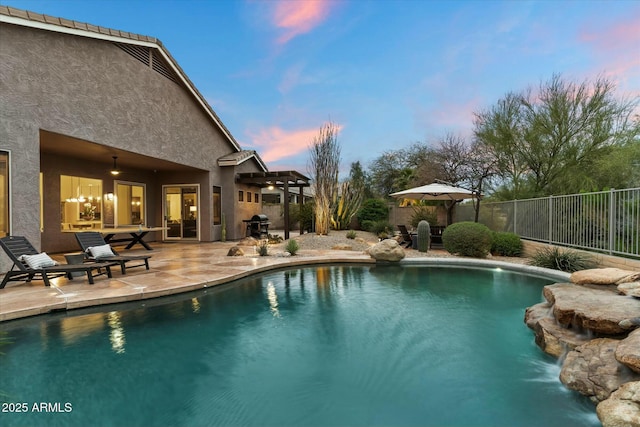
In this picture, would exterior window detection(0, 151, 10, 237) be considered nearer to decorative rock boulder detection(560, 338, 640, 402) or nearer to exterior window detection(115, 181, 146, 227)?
exterior window detection(115, 181, 146, 227)

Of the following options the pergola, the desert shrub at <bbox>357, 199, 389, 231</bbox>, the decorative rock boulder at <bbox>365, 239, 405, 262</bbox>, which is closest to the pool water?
the decorative rock boulder at <bbox>365, 239, 405, 262</bbox>

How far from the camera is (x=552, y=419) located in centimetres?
255

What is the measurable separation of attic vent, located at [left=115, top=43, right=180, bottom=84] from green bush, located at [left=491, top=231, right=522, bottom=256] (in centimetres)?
1211

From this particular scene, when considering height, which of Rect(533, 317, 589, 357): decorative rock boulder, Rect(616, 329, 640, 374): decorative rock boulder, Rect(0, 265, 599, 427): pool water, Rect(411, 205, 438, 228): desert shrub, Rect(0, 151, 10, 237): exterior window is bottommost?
Rect(0, 265, 599, 427): pool water

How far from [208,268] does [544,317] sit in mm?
6508

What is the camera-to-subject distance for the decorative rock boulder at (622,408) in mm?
2244

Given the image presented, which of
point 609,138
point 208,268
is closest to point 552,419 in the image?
point 208,268

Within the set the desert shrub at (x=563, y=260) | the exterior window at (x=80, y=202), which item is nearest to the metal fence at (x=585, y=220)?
the desert shrub at (x=563, y=260)

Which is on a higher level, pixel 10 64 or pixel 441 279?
pixel 10 64

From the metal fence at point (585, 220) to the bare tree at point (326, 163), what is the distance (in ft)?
23.1

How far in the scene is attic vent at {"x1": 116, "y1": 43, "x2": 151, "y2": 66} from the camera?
8.98 meters

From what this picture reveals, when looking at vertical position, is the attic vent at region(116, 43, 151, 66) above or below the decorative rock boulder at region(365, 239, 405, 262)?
above

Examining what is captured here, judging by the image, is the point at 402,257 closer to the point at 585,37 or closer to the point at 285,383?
the point at 285,383

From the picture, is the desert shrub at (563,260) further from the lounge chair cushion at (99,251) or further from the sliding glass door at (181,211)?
the sliding glass door at (181,211)
